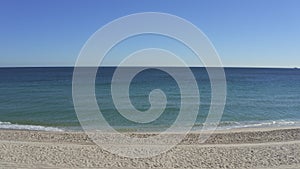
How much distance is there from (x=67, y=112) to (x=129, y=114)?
175 inches

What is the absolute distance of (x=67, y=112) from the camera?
80.8ft

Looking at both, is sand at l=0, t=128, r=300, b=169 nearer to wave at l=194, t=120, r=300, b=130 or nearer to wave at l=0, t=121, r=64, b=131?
wave at l=0, t=121, r=64, b=131

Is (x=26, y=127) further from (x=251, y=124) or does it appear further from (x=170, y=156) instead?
(x=251, y=124)

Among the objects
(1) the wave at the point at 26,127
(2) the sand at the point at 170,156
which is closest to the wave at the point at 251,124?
(2) the sand at the point at 170,156

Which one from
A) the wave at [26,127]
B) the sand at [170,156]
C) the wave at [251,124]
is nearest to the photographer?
the sand at [170,156]

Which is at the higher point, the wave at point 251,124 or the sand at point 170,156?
the sand at point 170,156

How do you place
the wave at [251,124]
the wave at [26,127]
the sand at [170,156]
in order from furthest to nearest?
1. the wave at [251,124]
2. the wave at [26,127]
3. the sand at [170,156]

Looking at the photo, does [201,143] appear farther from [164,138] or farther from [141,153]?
[141,153]

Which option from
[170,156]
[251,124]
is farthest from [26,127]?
→ [251,124]

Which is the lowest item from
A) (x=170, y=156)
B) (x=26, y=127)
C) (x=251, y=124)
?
(x=26, y=127)

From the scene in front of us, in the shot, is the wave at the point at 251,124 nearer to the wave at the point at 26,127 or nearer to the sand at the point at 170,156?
the sand at the point at 170,156

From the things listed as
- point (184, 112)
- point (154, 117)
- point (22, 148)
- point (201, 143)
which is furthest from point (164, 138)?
point (184, 112)

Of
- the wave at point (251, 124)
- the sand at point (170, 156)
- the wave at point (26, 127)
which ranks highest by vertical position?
the sand at point (170, 156)

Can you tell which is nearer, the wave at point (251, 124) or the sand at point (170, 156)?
the sand at point (170, 156)
